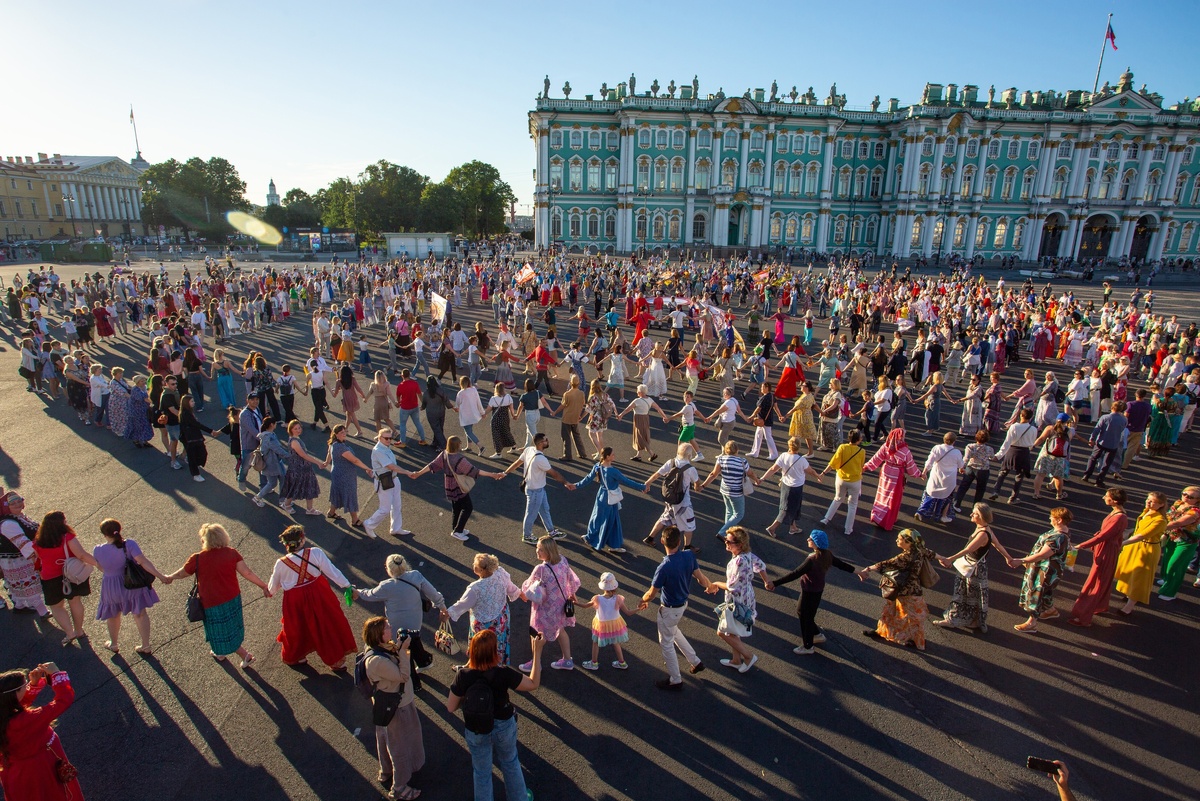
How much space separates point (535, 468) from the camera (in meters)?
7.80

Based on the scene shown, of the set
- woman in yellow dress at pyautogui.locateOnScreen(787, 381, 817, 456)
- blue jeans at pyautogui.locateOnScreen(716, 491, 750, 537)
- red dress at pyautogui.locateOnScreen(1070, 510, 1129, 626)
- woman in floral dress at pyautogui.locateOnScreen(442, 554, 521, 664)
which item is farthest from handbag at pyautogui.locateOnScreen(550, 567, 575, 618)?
woman in yellow dress at pyautogui.locateOnScreen(787, 381, 817, 456)

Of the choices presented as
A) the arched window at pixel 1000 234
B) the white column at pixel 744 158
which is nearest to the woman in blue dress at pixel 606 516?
the white column at pixel 744 158

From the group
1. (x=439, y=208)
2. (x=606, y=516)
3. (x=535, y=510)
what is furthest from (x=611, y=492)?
(x=439, y=208)

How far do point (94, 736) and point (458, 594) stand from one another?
3241 millimetres

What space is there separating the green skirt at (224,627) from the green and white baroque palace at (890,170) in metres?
60.6

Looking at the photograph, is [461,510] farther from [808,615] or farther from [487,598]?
[808,615]

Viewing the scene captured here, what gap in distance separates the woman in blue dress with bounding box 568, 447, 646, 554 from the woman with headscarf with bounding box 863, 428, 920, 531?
334 cm

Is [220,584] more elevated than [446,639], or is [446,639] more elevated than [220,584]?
[220,584]

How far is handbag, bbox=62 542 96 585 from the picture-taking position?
5.88 meters

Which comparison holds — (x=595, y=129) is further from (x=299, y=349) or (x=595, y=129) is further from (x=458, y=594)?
(x=458, y=594)

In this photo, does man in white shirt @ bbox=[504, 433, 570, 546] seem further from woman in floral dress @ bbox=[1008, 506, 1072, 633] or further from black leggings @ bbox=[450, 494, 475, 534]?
woman in floral dress @ bbox=[1008, 506, 1072, 633]

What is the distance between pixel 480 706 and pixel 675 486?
3871 mm

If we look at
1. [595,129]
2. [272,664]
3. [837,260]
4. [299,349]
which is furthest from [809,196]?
[272,664]

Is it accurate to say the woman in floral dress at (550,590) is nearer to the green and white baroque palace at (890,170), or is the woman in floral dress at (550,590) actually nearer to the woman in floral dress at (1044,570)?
the woman in floral dress at (1044,570)
